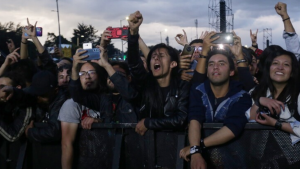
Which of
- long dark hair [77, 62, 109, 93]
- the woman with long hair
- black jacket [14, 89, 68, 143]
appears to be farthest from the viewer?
long dark hair [77, 62, 109, 93]

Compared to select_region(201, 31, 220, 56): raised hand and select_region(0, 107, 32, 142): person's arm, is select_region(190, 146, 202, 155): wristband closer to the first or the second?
select_region(201, 31, 220, 56): raised hand

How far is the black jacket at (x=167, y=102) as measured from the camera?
12.6ft

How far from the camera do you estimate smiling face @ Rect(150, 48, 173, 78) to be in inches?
173

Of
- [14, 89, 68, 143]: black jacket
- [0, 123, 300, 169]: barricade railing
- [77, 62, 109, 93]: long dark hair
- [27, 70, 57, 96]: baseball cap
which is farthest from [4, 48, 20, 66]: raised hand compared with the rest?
[0, 123, 300, 169]: barricade railing

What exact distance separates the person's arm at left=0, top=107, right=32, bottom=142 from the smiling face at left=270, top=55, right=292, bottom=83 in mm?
2823

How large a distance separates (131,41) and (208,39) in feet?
3.13

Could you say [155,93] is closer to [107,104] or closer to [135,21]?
[107,104]

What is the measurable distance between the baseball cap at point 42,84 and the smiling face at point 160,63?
1.52 metres

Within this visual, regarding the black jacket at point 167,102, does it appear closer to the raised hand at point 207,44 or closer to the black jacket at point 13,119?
the raised hand at point 207,44

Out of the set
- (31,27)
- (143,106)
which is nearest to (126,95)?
(143,106)

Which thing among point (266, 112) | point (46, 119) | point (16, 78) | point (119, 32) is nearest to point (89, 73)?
point (119, 32)

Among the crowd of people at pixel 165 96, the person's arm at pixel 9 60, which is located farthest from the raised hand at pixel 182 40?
the person's arm at pixel 9 60

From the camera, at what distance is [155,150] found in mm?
3875

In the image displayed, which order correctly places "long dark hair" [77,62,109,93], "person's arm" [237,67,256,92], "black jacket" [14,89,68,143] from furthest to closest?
1. "long dark hair" [77,62,109,93]
2. "person's arm" [237,67,256,92]
3. "black jacket" [14,89,68,143]
